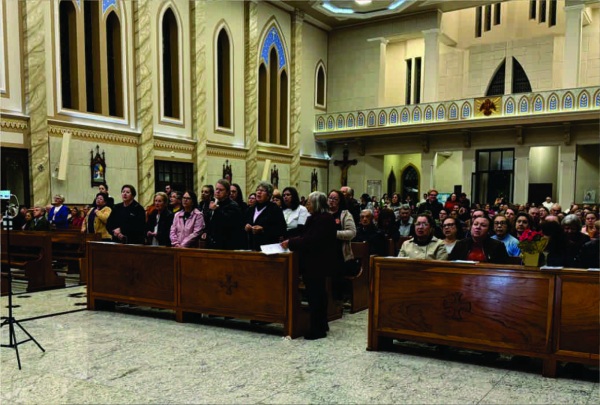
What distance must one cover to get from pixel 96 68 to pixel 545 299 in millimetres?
12052

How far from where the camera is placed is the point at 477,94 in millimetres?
19969

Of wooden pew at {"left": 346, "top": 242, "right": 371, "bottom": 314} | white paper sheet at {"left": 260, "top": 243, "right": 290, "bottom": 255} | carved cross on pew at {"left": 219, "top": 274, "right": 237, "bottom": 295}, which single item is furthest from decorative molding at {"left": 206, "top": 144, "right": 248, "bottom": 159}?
white paper sheet at {"left": 260, "top": 243, "right": 290, "bottom": 255}

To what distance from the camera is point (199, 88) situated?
48.7ft

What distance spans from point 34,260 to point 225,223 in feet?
12.6

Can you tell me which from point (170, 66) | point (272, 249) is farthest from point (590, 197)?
point (272, 249)

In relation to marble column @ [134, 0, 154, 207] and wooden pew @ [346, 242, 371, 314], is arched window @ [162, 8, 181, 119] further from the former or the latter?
wooden pew @ [346, 242, 371, 314]

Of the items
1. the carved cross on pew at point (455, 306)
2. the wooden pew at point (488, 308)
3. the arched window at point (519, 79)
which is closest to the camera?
the wooden pew at point (488, 308)

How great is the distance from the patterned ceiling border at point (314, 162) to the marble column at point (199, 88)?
5.42 meters

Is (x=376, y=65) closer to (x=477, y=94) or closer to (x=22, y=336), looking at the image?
(x=477, y=94)

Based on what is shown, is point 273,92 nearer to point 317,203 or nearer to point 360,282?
point 360,282

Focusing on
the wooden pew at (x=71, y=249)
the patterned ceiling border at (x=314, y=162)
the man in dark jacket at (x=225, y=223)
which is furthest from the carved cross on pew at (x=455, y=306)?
the patterned ceiling border at (x=314, y=162)

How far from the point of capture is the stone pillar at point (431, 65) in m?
18.6

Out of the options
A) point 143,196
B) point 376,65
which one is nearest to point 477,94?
point 376,65

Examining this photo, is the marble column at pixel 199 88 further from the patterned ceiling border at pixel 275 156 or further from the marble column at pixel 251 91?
the patterned ceiling border at pixel 275 156
